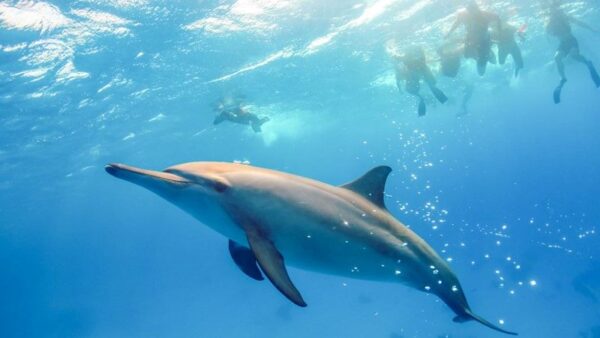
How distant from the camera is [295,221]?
4.09 meters

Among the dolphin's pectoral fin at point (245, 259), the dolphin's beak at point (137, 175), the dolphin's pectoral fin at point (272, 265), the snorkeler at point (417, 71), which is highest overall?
the dolphin's beak at point (137, 175)

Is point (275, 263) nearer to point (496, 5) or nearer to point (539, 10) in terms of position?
point (496, 5)

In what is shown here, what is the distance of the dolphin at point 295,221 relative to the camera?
154 inches

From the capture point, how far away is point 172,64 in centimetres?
1848

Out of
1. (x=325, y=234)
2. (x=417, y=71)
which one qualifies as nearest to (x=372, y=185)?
(x=325, y=234)

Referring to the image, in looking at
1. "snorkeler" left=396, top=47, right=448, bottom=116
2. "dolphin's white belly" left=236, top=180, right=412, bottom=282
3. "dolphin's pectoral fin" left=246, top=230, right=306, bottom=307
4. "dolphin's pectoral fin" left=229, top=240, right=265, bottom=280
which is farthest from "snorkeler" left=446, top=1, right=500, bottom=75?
"dolphin's pectoral fin" left=246, top=230, right=306, bottom=307

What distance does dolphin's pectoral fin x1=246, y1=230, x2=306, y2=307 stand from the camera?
346 centimetres

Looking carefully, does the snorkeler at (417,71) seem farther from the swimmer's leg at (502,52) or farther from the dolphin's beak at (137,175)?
the dolphin's beak at (137,175)

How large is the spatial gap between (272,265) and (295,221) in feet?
1.97

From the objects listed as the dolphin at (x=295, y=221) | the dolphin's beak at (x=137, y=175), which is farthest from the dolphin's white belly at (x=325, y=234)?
the dolphin's beak at (x=137, y=175)

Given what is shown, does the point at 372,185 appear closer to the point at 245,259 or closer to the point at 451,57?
the point at 245,259

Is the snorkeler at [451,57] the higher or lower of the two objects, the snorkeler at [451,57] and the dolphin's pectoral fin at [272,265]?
the lower

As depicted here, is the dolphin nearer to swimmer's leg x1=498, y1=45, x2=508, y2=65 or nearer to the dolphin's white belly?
the dolphin's white belly

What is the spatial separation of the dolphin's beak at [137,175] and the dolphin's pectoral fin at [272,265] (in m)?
0.86
